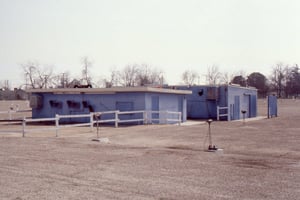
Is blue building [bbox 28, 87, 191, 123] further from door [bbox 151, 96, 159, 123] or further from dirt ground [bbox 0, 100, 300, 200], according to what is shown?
dirt ground [bbox 0, 100, 300, 200]

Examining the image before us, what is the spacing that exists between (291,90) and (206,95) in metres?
73.8

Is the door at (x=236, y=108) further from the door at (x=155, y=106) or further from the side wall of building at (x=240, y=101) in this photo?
the door at (x=155, y=106)

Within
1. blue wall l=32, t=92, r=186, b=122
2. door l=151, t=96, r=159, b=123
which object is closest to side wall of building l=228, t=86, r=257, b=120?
blue wall l=32, t=92, r=186, b=122

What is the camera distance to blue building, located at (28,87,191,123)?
27.5 m

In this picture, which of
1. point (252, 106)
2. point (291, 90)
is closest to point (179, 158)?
point (252, 106)

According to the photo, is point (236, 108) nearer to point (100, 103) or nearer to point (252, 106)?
point (252, 106)

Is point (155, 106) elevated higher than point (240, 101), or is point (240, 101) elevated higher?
point (240, 101)

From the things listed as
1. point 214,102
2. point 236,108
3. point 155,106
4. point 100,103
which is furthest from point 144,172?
point 236,108

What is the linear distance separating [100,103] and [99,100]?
22 centimetres

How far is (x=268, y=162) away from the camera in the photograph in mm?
10812

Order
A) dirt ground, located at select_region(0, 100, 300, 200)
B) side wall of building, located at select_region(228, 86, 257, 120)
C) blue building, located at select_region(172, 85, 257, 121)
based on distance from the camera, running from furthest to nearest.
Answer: side wall of building, located at select_region(228, 86, 257, 120), blue building, located at select_region(172, 85, 257, 121), dirt ground, located at select_region(0, 100, 300, 200)

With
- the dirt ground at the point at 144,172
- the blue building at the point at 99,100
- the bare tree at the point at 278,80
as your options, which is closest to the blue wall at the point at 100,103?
the blue building at the point at 99,100

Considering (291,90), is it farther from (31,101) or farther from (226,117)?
(31,101)

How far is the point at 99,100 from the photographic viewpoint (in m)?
28.6
